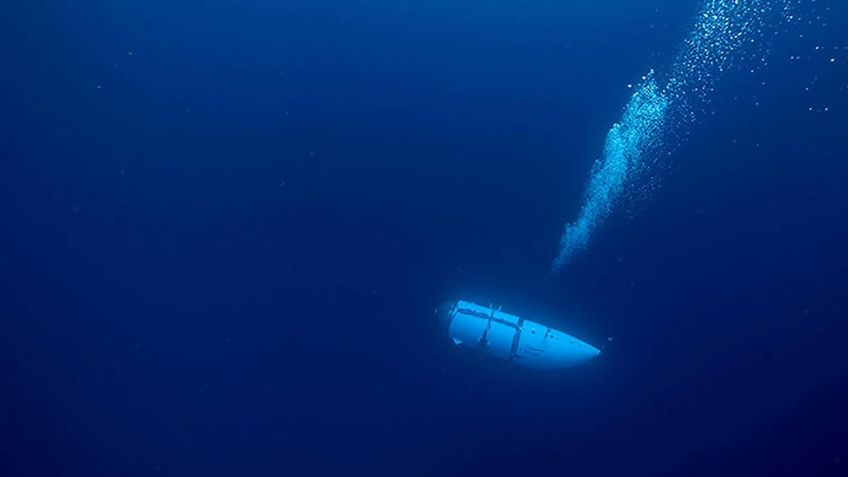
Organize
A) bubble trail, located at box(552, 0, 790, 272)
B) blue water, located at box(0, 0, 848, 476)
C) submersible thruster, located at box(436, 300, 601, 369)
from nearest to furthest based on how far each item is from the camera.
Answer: submersible thruster, located at box(436, 300, 601, 369) → blue water, located at box(0, 0, 848, 476) → bubble trail, located at box(552, 0, 790, 272)

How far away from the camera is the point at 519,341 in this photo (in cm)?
1093

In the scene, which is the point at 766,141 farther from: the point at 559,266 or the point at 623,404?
the point at 623,404

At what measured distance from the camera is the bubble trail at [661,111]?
1490cm

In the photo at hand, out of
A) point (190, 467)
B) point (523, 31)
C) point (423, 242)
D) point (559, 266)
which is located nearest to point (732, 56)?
point (523, 31)

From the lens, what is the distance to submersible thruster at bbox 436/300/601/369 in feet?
35.9

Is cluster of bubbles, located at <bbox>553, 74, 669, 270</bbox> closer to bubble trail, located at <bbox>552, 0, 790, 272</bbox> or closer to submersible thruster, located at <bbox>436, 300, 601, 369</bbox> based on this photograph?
bubble trail, located at <bbox>552, 0, 790, 272</bbox>

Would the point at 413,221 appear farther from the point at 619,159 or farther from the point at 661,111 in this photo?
the point at 661,111

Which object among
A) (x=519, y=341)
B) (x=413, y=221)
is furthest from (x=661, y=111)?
(x=519, y=341)

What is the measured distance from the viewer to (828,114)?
50.4 ft

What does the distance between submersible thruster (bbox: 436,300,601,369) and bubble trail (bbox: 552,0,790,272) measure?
5033 mm

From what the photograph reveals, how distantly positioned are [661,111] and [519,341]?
8.77 m

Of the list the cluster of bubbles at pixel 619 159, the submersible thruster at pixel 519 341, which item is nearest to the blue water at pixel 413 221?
the cluster of bubbles at pixel 619 159

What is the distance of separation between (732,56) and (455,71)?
7841 mm

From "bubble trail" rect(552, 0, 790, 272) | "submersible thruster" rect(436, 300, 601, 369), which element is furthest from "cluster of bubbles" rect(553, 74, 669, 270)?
"submersible thruster" rect(436, 300, 601, 369)
